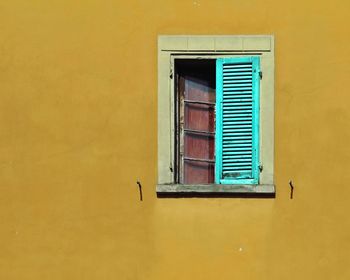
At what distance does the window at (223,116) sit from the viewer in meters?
10.6

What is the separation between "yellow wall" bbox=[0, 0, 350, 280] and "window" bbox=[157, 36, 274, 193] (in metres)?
0.09

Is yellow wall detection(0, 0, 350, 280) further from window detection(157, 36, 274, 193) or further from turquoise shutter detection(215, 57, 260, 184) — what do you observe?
turquoise shutter detection(215, 57, 260, 184)

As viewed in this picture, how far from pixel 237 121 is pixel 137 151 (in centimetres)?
92

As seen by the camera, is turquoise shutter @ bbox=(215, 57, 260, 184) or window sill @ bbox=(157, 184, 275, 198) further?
turquoise shutter @ bbox=(215, 57, 260, 184)

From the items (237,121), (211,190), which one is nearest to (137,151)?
(211,190)

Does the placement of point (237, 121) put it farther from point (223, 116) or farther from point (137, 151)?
point (137, 151)

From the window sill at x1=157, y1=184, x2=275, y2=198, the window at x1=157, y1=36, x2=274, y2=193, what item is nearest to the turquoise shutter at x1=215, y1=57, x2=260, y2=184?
the window at x1=157, y1=36, x2=274, y2=193

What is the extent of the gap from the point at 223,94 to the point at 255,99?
0.97 ft

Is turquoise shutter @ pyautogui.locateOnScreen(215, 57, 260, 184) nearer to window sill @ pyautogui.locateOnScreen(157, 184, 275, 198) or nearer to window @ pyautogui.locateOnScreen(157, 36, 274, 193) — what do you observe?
window @ pyautogui.locateOnScreen(157, 36, 274, 193)

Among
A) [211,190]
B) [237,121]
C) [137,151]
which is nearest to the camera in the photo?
[211,190]

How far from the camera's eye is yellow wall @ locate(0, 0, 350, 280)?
1051 centimetres

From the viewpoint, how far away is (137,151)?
10664mm

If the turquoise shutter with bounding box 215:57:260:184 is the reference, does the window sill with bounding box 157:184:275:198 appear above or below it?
below

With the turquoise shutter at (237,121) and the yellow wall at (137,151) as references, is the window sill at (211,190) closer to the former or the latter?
the yellow wall at (137,151)
